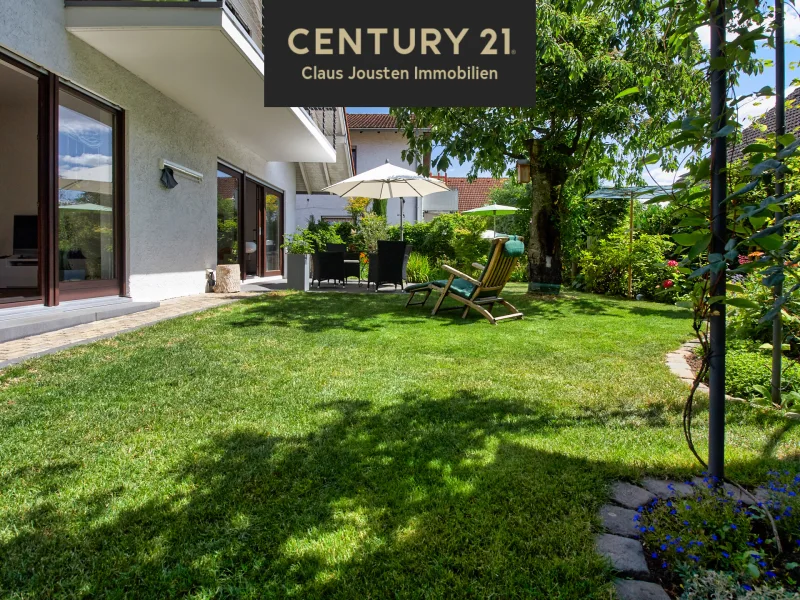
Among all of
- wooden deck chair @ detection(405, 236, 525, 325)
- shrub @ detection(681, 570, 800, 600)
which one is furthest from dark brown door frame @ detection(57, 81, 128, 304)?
shrub @ detection(681, 570, 800, 600)

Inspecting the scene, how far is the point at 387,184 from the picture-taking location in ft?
38.5

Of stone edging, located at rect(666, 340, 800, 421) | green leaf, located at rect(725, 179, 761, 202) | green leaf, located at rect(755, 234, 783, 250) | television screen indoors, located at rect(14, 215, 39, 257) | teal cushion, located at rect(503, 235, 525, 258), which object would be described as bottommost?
stone edging, located at rect(666, 340, 800, 421)

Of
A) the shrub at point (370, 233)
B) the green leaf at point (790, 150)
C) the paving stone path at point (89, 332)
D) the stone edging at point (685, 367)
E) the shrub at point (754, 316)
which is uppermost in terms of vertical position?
the shrub at point (370, 233)

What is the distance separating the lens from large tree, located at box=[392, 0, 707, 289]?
7691 millimetres

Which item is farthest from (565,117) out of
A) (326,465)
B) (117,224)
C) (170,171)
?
(326,465)

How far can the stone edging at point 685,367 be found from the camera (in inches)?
131

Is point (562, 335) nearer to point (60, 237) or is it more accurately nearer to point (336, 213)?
point (60, 237)

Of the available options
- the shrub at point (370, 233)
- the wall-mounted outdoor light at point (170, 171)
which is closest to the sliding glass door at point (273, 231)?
the shrub at point (370, 233)

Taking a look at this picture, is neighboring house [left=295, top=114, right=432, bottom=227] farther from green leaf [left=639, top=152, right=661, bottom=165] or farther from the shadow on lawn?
green leaf [left=639, top=152, right=661, bottom=165]

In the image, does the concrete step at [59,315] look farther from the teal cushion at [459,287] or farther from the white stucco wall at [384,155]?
the white stucco wall at [384,155]

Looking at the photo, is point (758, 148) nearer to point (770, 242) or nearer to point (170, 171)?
point (770, 242)

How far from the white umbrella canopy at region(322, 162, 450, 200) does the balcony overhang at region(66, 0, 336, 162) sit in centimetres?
181

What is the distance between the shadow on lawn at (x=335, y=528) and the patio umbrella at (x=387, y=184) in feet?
27.2

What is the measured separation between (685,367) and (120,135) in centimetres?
705
